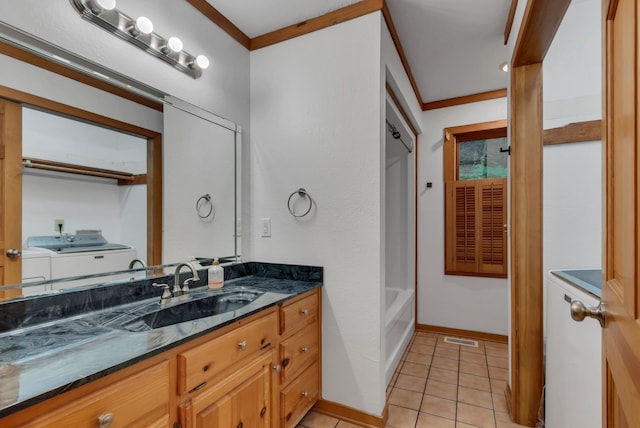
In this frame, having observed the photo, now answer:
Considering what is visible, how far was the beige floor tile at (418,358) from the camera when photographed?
8.57 feet

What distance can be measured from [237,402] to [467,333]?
2.68m

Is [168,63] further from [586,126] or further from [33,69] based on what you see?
[586,126]

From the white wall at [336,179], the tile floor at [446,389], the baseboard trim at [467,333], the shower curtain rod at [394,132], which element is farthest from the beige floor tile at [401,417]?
the shower curtain rod at [394,132]

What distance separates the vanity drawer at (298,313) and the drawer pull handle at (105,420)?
32.3 inches

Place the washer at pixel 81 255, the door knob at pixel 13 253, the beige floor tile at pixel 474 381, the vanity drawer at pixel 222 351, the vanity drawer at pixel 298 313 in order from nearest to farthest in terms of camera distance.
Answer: the vanity drawer at pixel 222 351 < the door knob at pixel 13 253 < the washer at pixel 81 255 < the vanity drawer at pixel 298 313 < the beige floor tile at pixel 474 381

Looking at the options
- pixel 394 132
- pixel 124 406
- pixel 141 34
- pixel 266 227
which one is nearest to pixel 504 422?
pixel 266 227

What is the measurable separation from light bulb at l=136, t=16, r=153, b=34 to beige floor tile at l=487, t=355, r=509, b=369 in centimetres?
326

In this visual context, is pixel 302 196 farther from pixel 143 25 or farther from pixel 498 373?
pixel 498 373

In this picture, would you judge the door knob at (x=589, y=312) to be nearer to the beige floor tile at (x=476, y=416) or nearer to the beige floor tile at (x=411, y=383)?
the beige floor tile at (x=476, y=416)

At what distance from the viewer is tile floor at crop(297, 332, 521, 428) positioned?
185 cm

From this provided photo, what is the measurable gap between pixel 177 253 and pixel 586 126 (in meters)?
2.62

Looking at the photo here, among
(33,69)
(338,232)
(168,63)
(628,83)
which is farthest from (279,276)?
(628,83)

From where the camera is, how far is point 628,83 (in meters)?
0.56

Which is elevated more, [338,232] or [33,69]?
[33,69]
